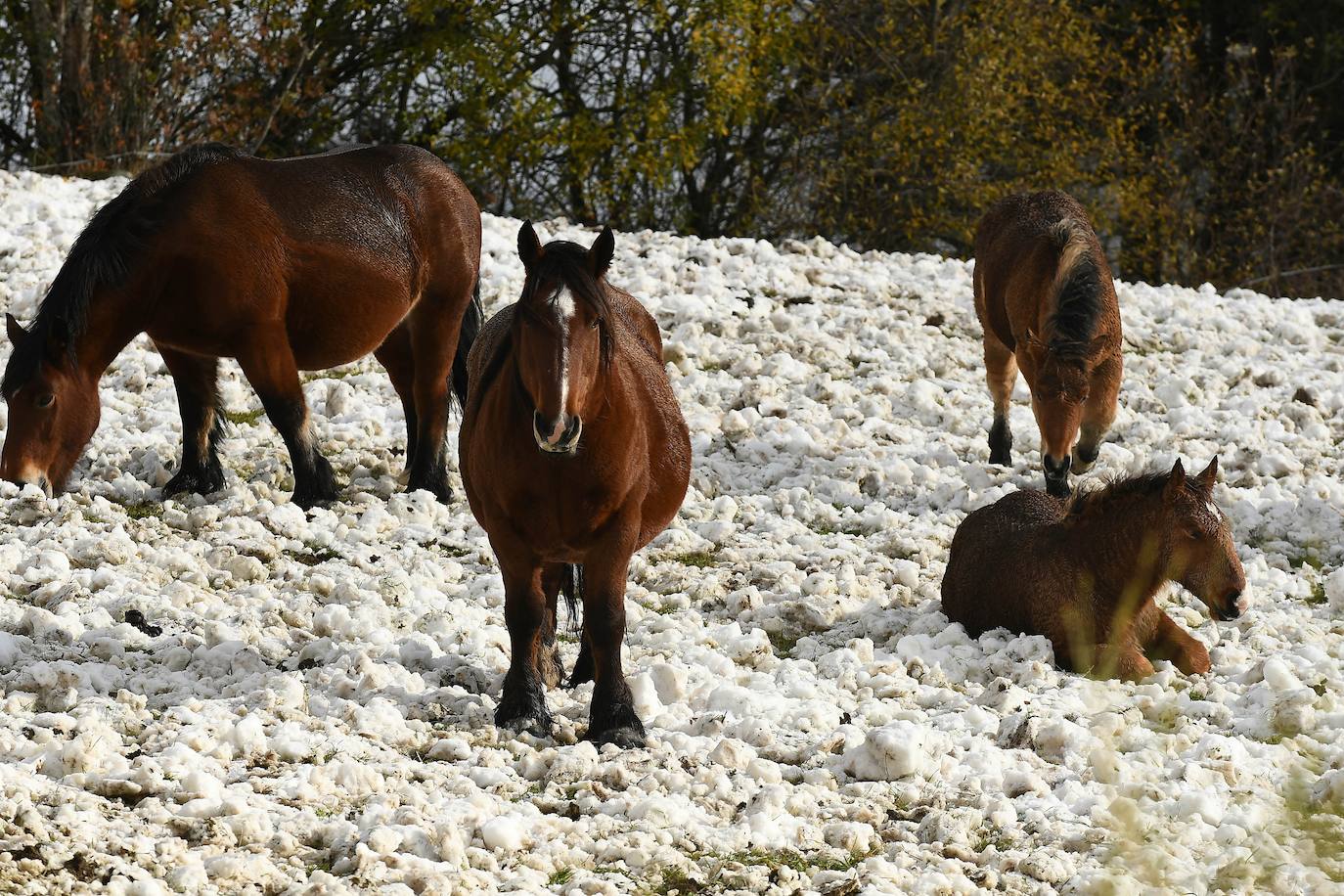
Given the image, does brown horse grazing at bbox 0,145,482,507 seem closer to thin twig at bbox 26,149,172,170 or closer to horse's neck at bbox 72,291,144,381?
horse's neck at bbox 72,291,144,381

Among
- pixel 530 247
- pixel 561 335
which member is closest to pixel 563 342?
pixel 561 335

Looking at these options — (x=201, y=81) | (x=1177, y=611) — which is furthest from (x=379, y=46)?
(x=1177, y=611)

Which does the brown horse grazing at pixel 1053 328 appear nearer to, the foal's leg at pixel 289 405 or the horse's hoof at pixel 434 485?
the horse's hoof at pixel 434 485

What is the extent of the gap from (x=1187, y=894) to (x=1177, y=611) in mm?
3205

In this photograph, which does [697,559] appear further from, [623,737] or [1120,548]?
[623,737]

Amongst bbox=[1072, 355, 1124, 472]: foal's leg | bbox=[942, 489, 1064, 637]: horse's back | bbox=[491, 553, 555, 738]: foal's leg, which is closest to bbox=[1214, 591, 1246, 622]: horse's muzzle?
bbox=[942, 489, 1064, 637]: horse's back

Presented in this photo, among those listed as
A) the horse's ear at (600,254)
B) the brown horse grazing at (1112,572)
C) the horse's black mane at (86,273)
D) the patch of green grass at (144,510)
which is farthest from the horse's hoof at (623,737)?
the horse's black mane at (86,273)

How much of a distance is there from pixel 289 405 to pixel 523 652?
3.03 metres

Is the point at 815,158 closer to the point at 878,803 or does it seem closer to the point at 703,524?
the point at 703,524

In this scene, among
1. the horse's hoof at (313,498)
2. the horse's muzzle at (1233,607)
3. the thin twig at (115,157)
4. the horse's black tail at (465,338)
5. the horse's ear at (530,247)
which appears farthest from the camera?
the thin twig at (115,157)

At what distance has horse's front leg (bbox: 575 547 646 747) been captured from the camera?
4.96 m

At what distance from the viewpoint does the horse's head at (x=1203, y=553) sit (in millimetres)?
6031

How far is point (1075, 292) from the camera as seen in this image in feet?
27.5

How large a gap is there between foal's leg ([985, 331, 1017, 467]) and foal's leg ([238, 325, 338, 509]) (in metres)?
4.04
